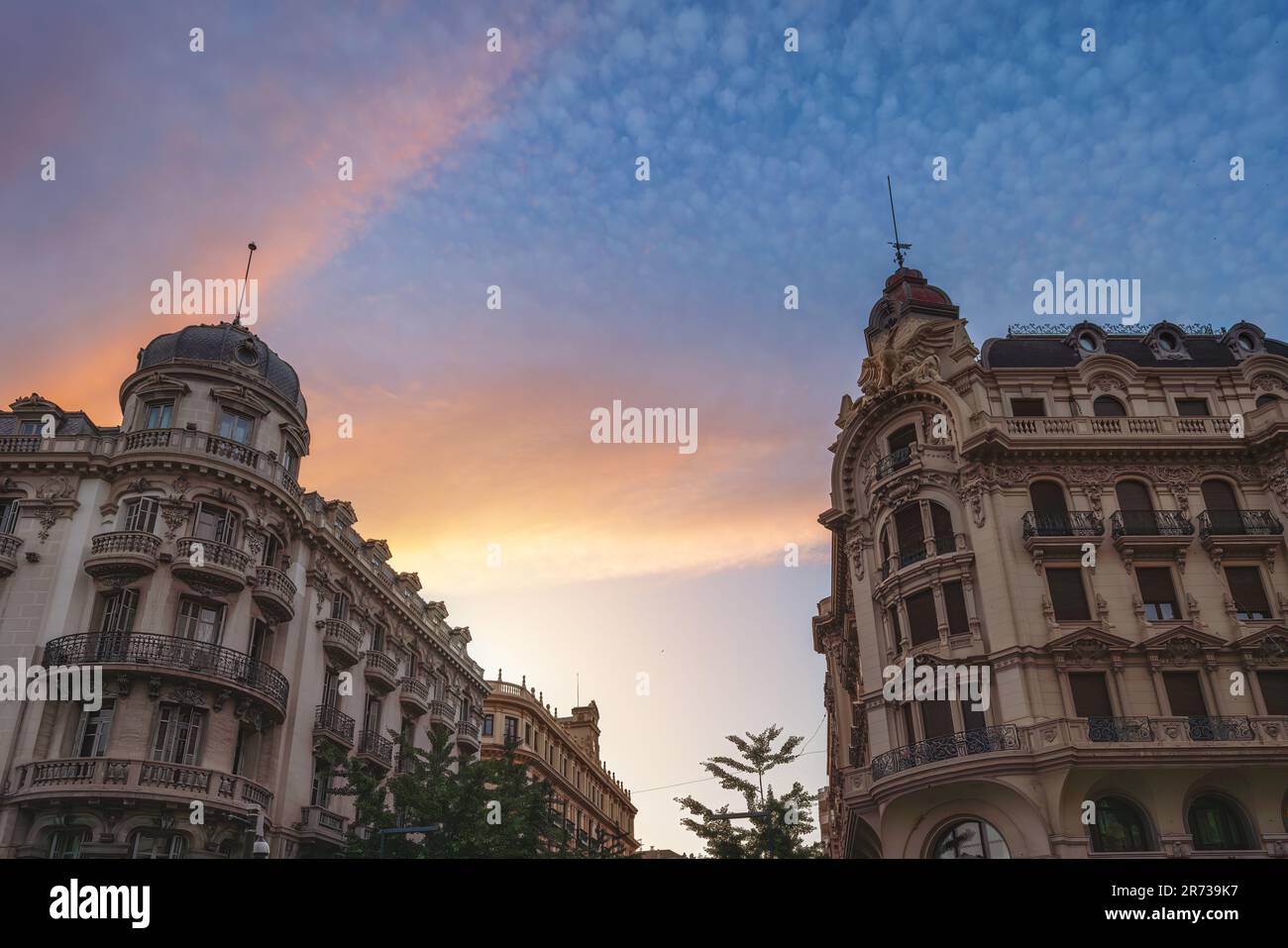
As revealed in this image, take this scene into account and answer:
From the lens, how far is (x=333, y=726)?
124 feet

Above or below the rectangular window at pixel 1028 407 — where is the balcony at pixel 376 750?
below

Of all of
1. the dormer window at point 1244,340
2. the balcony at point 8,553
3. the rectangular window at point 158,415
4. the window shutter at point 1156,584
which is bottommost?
the window shutter at point 1156,584

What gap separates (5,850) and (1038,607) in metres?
32.6

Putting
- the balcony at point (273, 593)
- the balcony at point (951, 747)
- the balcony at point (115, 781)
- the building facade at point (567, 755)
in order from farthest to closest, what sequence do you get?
the building facade at point (567, 755) < the balcony at point (273, 593) < the balcony at point (951, 747) < the balcony at point (115, 781)

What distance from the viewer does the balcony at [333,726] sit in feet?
122

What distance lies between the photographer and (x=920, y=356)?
38.7m

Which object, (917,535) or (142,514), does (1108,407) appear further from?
(142,514)

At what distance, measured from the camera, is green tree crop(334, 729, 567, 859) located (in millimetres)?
30234

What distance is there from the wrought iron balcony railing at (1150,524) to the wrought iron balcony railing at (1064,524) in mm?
570

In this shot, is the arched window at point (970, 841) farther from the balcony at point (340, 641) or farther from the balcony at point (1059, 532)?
the balcony at point (340, 641)

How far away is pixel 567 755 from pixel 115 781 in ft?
160

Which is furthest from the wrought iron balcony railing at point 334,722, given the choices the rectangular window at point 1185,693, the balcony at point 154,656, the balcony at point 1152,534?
the rectangular window at point 1185,693

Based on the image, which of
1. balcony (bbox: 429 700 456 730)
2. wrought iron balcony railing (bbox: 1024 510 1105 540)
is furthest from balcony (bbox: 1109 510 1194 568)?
balcony (bbox: 429 700 456 730)

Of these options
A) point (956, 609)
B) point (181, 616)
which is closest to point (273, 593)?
point (181, 616)
